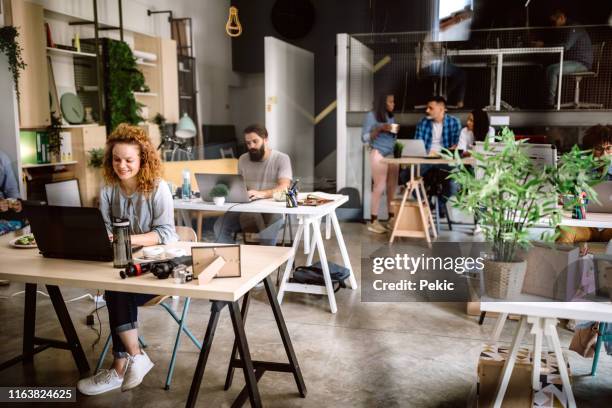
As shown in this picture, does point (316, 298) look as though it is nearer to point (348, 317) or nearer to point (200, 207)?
point (348, 317)

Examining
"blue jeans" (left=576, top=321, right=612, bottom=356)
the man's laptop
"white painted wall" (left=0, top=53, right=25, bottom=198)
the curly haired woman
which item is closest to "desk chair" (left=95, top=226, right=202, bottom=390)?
the curly haired woman

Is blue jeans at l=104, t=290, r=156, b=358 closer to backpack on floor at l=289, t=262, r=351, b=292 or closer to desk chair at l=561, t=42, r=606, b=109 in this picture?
backpack on floor at l=289, t=262, r=351, b=292

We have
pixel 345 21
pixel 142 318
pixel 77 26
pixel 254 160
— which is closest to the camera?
pixel 142 318

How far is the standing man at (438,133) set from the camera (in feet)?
23.1

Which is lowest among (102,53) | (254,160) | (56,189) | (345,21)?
(56,189)

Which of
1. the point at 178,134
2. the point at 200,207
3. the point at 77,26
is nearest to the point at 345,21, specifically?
the point at 178,134

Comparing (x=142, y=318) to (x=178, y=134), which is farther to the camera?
(x=178, y=134)

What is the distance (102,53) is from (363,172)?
3699mm

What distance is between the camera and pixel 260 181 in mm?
4875

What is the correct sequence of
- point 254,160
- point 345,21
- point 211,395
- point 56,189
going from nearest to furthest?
point 211,395 < point 254,160 < point 56,189 < point 345,21

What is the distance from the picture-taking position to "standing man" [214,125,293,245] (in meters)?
4.83

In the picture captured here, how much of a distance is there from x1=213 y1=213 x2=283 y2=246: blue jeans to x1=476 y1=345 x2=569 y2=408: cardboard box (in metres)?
2.66

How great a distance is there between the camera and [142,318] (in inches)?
156

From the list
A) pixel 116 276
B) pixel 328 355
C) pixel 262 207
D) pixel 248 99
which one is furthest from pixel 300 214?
pixel 248 99
